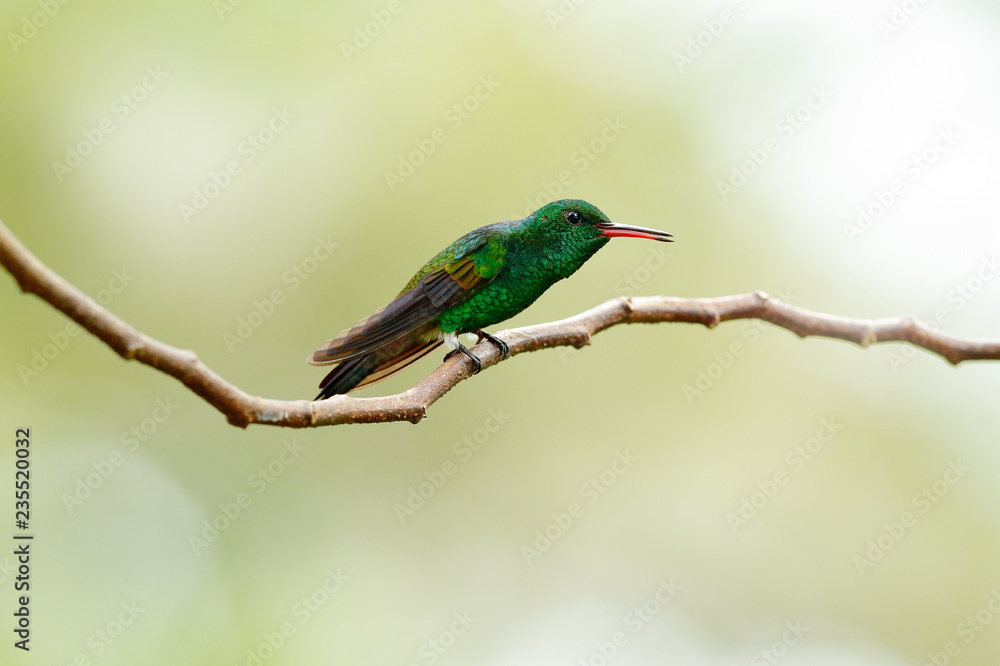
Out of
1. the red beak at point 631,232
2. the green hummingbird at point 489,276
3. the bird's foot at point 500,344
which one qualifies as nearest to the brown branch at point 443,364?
the bird's foot at point 500,344

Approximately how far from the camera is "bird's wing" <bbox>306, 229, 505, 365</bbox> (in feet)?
8.08

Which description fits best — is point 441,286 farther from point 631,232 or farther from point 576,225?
point 631,232

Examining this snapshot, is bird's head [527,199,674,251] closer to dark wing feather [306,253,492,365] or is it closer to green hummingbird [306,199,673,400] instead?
green hummingbird [306,199,673,400]

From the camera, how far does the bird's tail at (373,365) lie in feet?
7.64

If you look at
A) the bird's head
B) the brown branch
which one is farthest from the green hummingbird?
the brown branch

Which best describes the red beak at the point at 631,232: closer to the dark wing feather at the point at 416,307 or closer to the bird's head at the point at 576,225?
the bird's head at the point at 576,225

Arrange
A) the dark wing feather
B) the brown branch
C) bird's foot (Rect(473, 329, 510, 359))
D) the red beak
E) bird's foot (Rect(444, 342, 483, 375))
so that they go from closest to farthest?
the brown branch
the dark wing feather
the red beak
bird's foot (Rect(444, 342, 483, 375))
bird's foot (Rect(473, 329, 510, 359))

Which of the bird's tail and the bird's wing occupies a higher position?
the bird's wing

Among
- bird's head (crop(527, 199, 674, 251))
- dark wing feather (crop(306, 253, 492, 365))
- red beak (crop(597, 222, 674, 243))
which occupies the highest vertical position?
red beak (crop(597, 222, 674, 243))

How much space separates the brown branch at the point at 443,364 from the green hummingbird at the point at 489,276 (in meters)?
0.13

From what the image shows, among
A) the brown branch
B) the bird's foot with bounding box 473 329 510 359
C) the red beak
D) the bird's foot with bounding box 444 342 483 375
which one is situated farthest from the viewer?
the bird's foot with bounding box 473 329 510 359

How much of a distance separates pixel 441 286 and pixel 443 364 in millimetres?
369

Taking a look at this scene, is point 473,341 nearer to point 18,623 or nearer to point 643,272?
point 18,623

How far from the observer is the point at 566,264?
267 centimetres
